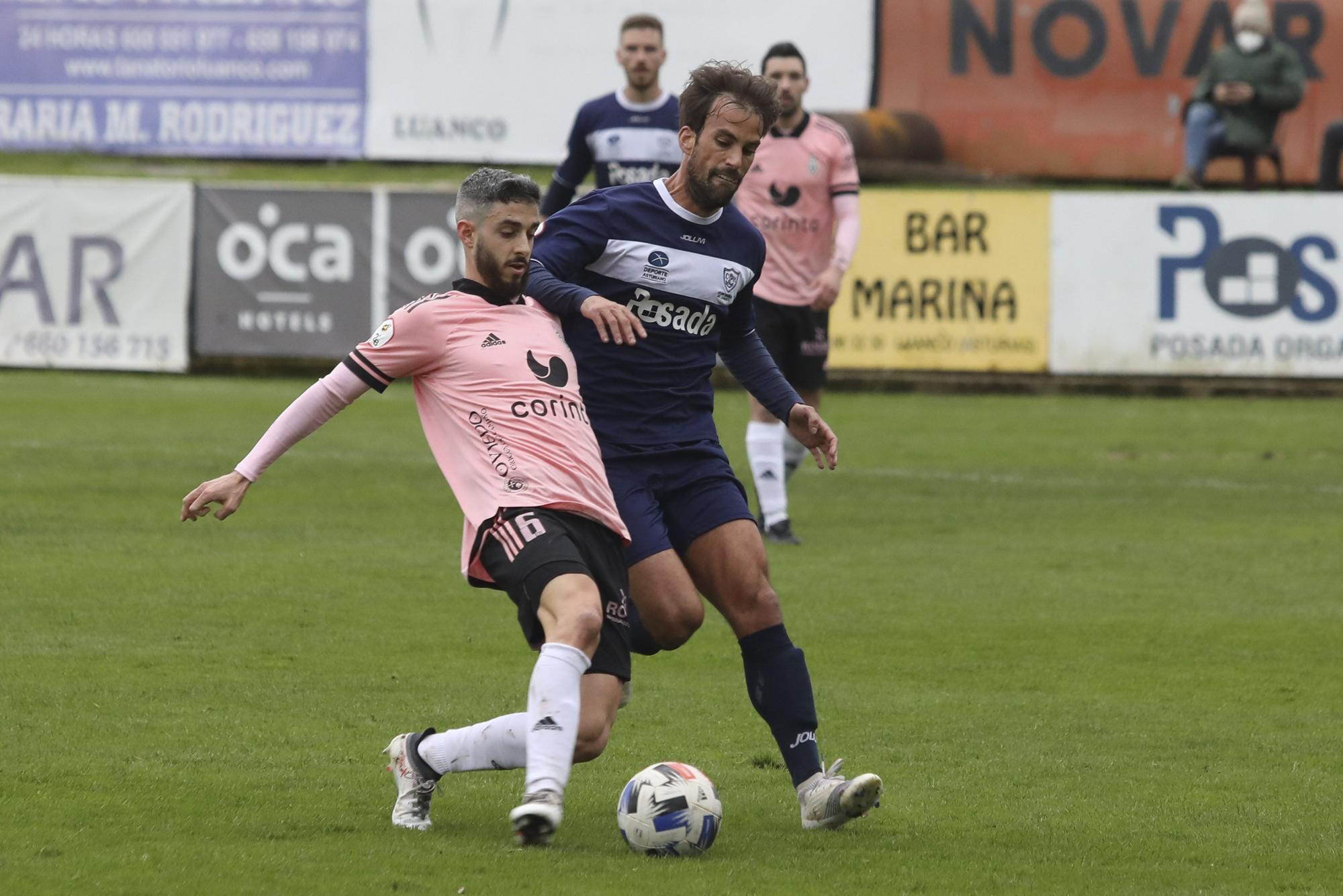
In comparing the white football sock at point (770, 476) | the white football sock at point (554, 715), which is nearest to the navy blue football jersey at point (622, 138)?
the white football sock at point (770, 476)

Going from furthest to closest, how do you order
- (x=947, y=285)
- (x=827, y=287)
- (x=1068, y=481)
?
(x=947, y=285)
(x=1068, y=481)
(x=827, y=287)

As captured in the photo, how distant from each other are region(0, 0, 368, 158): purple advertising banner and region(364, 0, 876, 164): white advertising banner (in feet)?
1.50

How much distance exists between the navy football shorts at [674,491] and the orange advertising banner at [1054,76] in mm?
19821

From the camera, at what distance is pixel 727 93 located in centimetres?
553

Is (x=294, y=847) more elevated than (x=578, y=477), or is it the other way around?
(x=578, y=477)

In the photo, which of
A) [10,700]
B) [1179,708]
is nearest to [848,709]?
[1179,708]

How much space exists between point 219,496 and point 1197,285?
1433cm

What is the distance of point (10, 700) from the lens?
6527 mm

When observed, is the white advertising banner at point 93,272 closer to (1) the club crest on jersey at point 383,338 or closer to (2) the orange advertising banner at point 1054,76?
(2) the orange advertising banner at point 1054,76

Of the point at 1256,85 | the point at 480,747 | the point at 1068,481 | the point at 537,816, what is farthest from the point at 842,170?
the point at 1256,85

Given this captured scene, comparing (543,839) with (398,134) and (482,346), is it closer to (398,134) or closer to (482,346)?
(482,346)

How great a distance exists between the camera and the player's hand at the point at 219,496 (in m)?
5.00

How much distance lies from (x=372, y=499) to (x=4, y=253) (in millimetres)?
8345

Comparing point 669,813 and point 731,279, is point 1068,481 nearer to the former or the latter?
point 731,279
